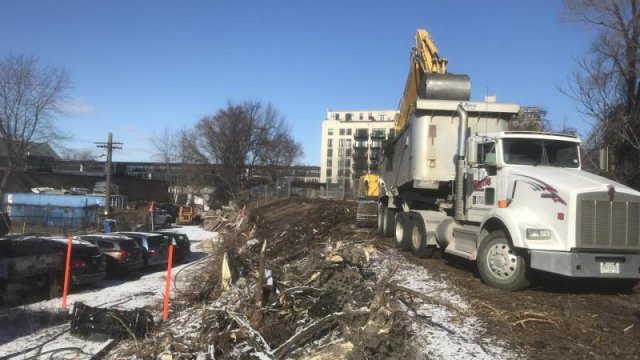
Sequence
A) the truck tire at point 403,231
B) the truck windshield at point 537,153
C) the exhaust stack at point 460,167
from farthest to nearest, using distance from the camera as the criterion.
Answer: the truck tire at point 403,231, the exhaust stack at point 460,167, the truck windshield at point 537,153

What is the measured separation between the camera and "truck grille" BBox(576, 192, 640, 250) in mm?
8859

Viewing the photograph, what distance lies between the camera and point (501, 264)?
9695mm

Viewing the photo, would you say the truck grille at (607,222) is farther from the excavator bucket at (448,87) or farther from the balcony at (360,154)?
the balcony at (360,154)

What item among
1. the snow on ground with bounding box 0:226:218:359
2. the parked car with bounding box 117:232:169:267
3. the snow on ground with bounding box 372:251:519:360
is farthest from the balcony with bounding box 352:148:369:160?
the snow on ground with bounding box 372:251:519:360

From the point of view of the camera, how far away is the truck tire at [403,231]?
47.0 ft

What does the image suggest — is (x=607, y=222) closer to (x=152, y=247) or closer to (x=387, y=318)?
(x=387, y=318)

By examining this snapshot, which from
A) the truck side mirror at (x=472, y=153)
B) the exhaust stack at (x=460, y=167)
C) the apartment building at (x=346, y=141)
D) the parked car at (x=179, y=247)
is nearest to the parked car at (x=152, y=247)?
the parked car at (x=179, y=247)

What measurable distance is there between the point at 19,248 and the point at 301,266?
7249 millimetres

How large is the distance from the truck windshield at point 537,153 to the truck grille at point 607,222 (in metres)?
1.85

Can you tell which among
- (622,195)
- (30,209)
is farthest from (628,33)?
(30,209)

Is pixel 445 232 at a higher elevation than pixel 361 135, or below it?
below

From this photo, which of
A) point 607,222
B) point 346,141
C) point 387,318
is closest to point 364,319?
point 387,318

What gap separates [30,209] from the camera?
44438mm

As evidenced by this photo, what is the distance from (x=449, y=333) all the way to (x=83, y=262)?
11480 millimetres
